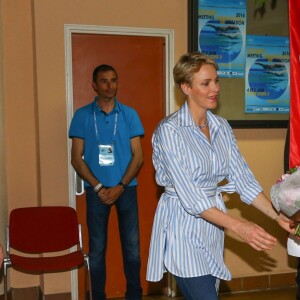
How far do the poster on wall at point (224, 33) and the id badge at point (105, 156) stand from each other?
1163mm

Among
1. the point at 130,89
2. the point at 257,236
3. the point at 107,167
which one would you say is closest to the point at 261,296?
the point at 107,167

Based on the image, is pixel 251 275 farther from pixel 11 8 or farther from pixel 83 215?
pixel 11 8

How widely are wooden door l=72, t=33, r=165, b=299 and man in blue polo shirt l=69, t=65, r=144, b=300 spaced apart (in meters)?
0.20

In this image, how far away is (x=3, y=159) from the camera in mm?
3994

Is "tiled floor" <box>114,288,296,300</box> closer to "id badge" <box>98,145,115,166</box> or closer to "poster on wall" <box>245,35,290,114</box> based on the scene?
"id badge" <box>98,145,115,166</box>

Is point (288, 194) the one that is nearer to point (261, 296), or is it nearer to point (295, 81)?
point (295, 81)

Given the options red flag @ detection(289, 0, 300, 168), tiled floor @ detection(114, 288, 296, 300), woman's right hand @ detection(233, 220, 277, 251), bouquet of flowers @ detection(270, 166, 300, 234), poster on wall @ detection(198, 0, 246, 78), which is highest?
poster on wall @ detection(198, 0, 246, 78)

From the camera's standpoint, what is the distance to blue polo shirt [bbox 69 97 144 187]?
153 inches

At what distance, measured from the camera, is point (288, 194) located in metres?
2.14

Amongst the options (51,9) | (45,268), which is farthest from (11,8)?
(45,268)

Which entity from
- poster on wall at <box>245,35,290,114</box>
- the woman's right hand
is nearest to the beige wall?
poster on wall at <box>245,35,290,114</box>

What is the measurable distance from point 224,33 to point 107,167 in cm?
152

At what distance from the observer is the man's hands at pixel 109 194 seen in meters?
3.82

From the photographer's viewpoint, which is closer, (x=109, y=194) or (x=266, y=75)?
(x=109, y=194)
